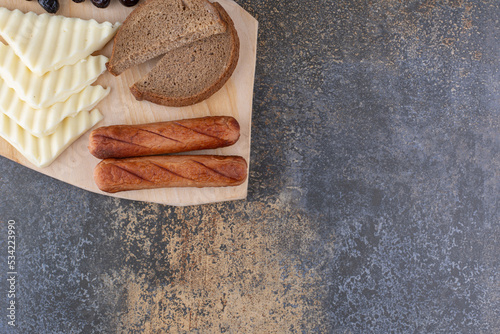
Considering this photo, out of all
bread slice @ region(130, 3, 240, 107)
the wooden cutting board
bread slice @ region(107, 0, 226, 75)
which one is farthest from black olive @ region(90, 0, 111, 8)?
bread slice @ region(130, 3, 240, 107)

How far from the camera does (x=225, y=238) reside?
2.45 m

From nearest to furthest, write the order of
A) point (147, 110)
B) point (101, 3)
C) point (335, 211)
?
1. point (101, 3)
2. point (147, 110)
3. point (335, 211)

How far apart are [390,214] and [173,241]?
5.39ft

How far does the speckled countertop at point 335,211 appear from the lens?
2.40m

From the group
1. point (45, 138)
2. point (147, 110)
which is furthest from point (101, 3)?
point (45, 138)

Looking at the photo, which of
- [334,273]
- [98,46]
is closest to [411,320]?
[334,273]

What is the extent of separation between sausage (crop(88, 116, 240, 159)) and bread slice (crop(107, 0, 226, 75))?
44 centimetres

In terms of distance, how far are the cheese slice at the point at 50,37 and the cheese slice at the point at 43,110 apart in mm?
212

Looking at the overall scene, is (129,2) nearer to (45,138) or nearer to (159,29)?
(159,29)

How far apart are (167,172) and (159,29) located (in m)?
0.89

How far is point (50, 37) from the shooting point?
2.00 meters

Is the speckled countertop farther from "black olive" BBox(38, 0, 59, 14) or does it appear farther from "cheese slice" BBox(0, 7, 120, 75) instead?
"black olive" BBox(38, 0, 59, 14)

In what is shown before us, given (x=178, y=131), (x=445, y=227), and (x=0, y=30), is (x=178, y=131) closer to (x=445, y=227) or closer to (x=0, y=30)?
(x=0, y=30)

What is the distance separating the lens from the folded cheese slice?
2010 millimetres
